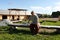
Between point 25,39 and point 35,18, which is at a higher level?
point 35,18

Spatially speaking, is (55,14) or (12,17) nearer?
(12,17)

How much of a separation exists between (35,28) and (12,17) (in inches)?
1520

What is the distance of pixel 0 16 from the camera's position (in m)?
Result: 46.9

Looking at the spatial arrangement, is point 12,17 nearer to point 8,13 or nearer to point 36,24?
point 8,13

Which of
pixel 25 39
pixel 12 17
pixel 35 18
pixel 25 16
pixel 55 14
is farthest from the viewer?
pixel 55 14

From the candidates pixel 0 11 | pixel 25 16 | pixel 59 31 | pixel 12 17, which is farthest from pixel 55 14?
pixel 59 31

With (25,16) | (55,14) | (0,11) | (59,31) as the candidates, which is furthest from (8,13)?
(59,31)

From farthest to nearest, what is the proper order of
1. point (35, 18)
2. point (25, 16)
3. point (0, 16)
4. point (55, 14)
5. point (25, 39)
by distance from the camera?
point (55, 14) < point (25, 16) < point (0, 16) < point (35, 18) < point (25, 39)

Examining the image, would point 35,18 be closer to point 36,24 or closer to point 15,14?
point 36,24

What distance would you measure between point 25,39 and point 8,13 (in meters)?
38.6

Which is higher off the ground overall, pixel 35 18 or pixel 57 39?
pixel 35 18

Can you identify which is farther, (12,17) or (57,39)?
(12,17)

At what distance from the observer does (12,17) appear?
164ft

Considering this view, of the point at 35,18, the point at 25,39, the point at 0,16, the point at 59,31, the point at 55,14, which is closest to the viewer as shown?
the point at 25,39
